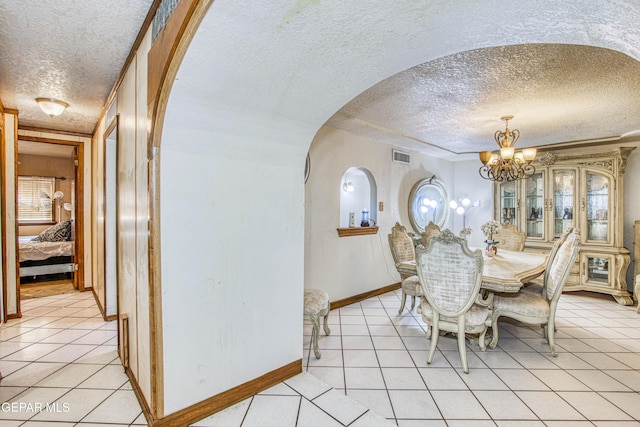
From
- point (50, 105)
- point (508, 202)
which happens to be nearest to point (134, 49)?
point (50, 105)

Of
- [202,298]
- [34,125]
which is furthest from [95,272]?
[202,298]

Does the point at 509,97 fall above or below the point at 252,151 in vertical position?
above

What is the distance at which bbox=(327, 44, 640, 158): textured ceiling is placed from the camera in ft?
6.81

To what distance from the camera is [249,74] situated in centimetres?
141

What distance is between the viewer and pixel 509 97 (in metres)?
2.75

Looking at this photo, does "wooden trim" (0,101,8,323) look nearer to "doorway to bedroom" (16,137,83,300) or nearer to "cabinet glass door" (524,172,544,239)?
"doorway to bedroom" (16,137,83,300)

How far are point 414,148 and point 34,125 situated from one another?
534cm

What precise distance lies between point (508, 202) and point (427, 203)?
1.32 meters

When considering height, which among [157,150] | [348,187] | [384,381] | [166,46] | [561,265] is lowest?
[384,381]

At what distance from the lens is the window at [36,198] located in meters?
6.71

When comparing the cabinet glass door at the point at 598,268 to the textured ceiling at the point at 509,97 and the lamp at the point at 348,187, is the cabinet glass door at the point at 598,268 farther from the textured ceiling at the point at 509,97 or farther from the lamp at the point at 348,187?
the lamp at the point at 348,187

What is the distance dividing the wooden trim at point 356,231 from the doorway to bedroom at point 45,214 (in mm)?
4403

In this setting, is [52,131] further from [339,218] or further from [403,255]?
[403,255]

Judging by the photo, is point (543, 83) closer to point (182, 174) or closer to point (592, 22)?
point (592, 22)
